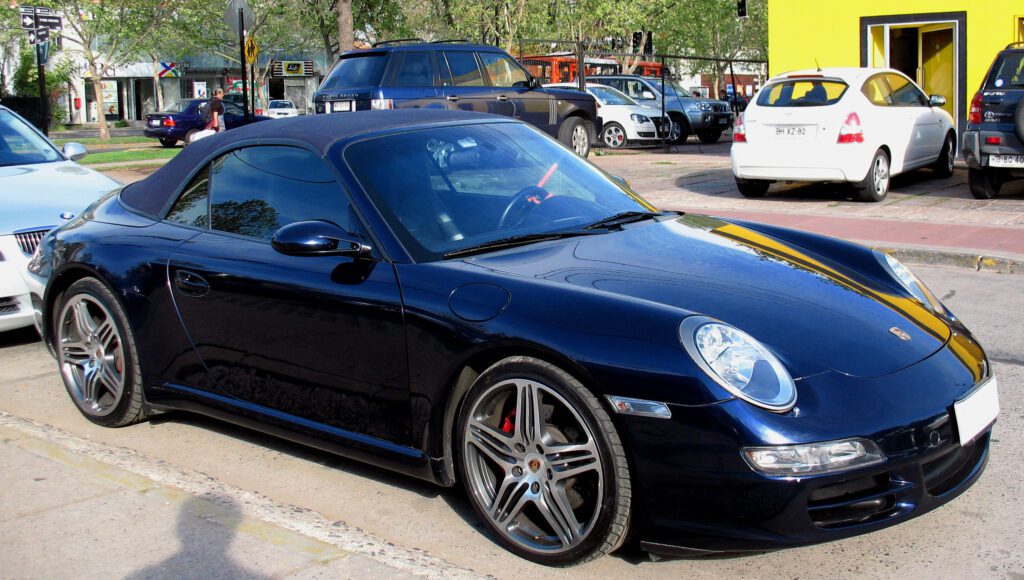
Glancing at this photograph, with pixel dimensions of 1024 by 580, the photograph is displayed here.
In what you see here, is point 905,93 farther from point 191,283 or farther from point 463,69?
point 191,283

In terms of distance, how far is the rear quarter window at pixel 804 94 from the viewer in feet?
42.0

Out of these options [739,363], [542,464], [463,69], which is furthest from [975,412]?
[463,69]

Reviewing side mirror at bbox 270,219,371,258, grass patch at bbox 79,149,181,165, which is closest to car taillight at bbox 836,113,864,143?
side mirror at bbox 270,219,371,258

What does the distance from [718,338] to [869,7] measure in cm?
1695

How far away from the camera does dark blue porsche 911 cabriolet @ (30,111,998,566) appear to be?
3.04 m

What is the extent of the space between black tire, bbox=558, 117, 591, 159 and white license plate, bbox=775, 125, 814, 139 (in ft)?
18.3

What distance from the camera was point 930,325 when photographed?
3.75m

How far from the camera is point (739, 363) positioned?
3104mm

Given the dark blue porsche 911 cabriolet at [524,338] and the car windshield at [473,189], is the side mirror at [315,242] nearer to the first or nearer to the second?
the dark blue porsche 911 cabriolet at [524,338]

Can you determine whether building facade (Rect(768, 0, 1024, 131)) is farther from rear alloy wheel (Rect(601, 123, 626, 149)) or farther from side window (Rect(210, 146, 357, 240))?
side window (Rect(210, 146, 357, 240))

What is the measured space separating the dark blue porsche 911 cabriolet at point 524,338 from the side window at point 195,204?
1cm

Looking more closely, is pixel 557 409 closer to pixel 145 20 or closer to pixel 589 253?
pixel 589 253

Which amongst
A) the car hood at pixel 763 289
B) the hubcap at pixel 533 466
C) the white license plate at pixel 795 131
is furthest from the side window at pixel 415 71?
the hubcap at pixel 533 466

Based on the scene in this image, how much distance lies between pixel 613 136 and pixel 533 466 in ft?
69.4
